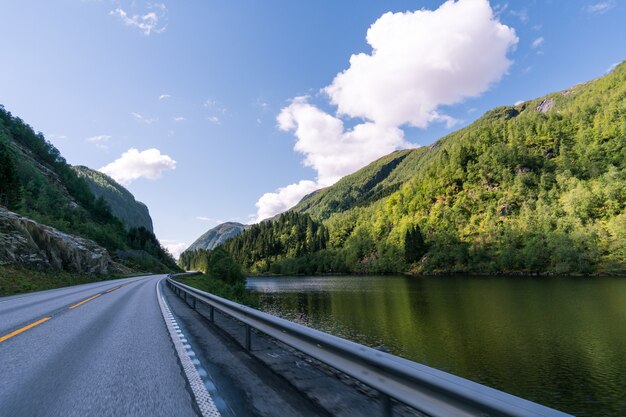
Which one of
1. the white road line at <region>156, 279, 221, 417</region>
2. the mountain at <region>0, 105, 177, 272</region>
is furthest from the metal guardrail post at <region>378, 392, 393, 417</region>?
the mountain at <region>0, 105, 177, 272</region>

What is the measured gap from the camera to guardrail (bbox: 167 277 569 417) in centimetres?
215

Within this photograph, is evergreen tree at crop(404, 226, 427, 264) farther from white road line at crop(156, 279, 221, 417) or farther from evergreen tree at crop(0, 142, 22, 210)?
white road line at crop(156, 279, 221, 417)

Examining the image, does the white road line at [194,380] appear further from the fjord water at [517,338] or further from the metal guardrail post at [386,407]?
the fjord water at [517,338]

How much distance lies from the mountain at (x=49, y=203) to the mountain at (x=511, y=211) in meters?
77.9

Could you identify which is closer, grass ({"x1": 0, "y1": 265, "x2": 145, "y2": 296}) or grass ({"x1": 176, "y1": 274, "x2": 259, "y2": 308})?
grass ({"x1": 0, "y1": 265, "x2": 145, "y2": 296})

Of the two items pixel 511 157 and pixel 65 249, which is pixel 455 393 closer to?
pixel 65 249

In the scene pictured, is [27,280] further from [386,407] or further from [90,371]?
[386,407]

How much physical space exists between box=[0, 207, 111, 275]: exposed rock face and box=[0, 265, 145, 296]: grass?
0.80 m

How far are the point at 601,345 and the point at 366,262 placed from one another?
126751 mm

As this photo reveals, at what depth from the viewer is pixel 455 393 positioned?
8.00ft

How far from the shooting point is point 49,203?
7862 centimetres

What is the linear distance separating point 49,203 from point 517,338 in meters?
90.7

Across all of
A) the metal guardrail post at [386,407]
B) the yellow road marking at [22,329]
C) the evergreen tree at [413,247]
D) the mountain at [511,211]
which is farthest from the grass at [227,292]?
the evergreen tree at [413,247]

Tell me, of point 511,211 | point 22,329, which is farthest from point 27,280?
point 511,211
